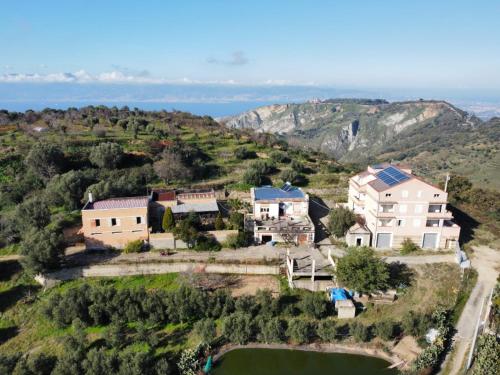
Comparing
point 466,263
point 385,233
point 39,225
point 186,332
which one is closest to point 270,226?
point 385,233

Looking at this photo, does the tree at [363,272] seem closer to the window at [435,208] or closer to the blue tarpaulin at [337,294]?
the blue tarpaulin at [337,294]

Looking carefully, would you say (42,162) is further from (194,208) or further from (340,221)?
(340,221)

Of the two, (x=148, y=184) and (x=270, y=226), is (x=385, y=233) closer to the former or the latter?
(x=270, y=226)

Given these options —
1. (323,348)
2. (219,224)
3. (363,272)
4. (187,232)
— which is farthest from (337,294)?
(187,232)

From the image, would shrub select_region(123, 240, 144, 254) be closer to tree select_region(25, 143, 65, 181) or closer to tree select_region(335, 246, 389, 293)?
tree select_region(335, 246, 389, 293)

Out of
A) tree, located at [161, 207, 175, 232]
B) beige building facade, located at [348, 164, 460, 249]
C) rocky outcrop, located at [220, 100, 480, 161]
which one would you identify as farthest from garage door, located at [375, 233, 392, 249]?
rocky outcrop, located at [220, 100, 480, 161]
